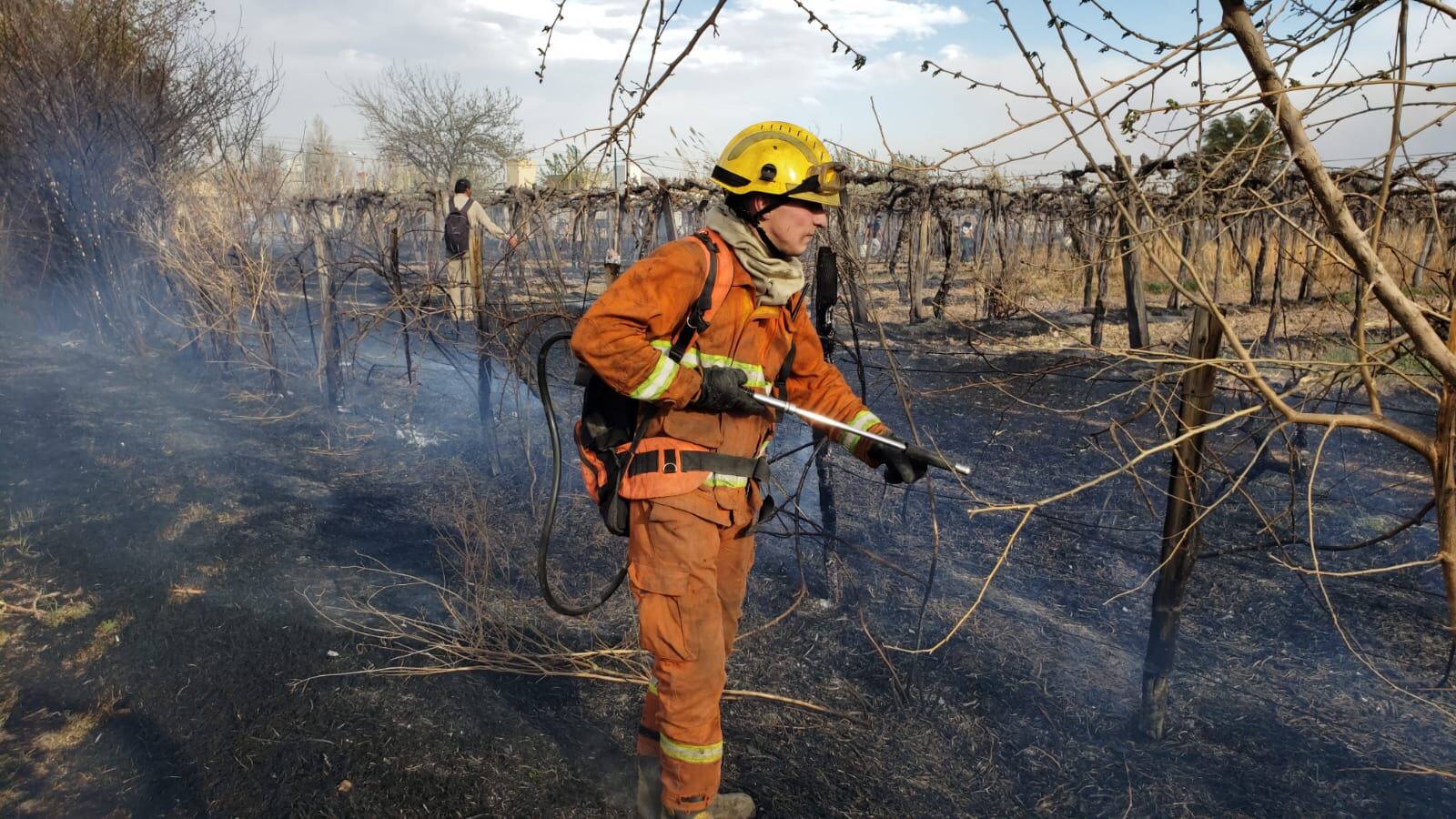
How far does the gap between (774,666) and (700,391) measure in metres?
1.84

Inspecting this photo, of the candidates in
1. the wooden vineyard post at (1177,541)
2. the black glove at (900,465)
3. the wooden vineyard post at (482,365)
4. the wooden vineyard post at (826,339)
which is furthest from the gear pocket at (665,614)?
the wooden vineyard post at (482,365)

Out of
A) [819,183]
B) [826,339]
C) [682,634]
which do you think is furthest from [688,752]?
[826,339]

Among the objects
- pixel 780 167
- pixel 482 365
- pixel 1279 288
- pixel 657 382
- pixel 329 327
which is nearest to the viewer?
pixel 657 382

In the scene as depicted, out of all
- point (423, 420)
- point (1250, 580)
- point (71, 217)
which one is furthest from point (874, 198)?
point (71, 217)

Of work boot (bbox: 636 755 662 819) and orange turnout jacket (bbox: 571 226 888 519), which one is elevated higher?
orange turnout jacket (bbox: 571 226 888 519)

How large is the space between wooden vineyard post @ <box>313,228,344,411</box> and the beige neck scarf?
20.0 feet

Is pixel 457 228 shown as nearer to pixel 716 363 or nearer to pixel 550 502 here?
pixel 550 502

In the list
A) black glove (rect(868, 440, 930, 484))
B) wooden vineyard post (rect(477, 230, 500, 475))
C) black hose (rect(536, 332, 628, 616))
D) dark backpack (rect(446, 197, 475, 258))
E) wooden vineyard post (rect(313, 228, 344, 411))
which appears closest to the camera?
black glove (rect(868, 440, 930, 484))

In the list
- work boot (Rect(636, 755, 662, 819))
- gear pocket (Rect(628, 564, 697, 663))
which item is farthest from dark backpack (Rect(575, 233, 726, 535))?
work boot (Rect(636, 755, 662, 819))

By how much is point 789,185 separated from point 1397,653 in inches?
149

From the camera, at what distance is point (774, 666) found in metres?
3.78

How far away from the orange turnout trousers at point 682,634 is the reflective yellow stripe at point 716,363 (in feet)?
1.31

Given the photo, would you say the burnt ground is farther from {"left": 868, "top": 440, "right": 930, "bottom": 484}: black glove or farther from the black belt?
the black belt

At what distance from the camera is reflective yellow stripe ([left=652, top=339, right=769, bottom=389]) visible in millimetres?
2463
